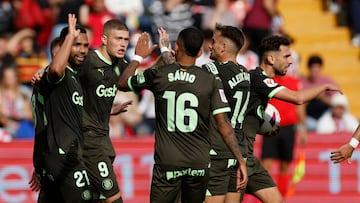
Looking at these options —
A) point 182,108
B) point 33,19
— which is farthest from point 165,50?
point 33,19

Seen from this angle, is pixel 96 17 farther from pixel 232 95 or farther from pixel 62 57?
pixel 62 57

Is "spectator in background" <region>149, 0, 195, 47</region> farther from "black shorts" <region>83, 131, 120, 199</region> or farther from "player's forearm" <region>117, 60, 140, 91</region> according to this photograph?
"player's forearm" <region>117, 60, 140, 91</region>

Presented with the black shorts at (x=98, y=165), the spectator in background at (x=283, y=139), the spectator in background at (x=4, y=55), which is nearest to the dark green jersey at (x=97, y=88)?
the black shorts at (x=98, y=165)

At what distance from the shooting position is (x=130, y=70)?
1177cm

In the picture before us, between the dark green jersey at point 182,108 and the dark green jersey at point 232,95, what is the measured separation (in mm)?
872

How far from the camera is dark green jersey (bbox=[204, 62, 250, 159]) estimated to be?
12383 mm

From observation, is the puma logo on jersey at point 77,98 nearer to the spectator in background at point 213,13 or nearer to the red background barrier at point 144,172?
the red background barrier at point 144,172

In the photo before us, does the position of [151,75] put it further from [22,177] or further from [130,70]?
[22,177]

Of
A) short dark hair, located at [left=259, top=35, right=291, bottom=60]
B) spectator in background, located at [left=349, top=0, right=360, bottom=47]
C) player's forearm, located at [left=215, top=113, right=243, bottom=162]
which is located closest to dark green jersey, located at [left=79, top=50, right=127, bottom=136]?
short dark hair, located at [left=259, top=35, right=291, bottom=60]

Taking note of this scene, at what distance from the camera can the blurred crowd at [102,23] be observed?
18.3m

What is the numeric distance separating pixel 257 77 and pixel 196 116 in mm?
1576

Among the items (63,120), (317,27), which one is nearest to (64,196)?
(63,120)

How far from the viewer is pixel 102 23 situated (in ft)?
63.4

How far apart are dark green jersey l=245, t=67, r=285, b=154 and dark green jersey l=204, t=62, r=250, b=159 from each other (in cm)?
20
